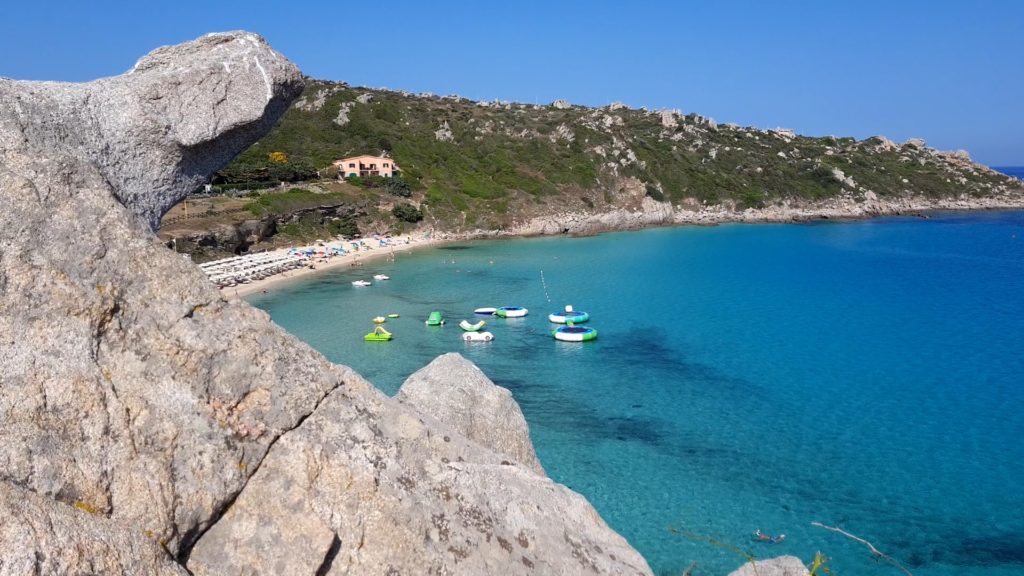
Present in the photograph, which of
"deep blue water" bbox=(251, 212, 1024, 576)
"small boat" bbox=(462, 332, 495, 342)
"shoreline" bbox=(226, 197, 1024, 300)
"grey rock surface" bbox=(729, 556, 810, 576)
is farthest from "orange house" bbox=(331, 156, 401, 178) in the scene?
"grey rock surface" bbox=(729, 556, 810, 576)

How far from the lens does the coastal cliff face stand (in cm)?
414

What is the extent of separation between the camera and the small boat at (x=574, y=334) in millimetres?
39000

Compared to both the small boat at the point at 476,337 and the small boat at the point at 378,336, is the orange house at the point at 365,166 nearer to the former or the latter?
the small boat at the point at 378,336

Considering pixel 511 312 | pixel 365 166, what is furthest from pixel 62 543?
pixel 365 166

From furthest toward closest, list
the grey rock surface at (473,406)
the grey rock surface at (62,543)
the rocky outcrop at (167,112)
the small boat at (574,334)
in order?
the small boat at (574,334) < the grey rock surface at (473,406) < the rocky outcrop at (167,112) < the grey rock surface at (62,543)

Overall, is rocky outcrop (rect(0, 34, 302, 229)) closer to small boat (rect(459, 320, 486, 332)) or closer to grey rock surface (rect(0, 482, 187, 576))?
grey rock surface (rect(0, 482, 187, 576))

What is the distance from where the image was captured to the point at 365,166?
9362 cm

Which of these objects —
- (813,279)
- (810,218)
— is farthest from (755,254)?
(810,218)

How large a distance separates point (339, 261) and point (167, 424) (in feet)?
212

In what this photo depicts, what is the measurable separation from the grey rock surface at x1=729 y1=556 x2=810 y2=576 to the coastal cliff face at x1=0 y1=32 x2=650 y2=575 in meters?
4.74

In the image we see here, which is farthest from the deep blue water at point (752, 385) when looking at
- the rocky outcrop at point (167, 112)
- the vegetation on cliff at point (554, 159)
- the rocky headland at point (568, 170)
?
the vegetation on cliff at point (554, 159)

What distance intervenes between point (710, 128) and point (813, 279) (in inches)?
3872

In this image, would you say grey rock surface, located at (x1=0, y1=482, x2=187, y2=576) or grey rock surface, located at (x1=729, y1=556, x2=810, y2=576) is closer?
grey rock surface, located at (x1=0, y1=482, x2=187, y2=576)

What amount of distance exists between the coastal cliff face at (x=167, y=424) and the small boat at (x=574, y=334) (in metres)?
33.1
